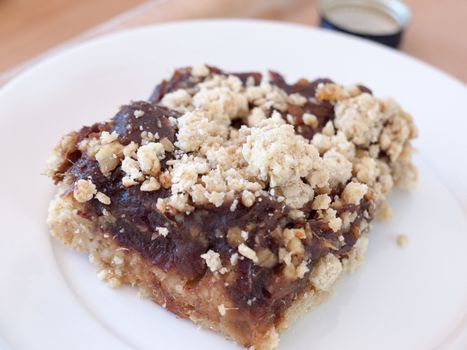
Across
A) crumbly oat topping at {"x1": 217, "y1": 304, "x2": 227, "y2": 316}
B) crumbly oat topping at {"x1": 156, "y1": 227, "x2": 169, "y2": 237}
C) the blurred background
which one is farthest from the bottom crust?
the blurred background

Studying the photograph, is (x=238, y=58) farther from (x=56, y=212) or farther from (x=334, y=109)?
(x=56, y=212)

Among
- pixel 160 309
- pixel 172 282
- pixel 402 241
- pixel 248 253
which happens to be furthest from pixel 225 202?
pixel 402 241

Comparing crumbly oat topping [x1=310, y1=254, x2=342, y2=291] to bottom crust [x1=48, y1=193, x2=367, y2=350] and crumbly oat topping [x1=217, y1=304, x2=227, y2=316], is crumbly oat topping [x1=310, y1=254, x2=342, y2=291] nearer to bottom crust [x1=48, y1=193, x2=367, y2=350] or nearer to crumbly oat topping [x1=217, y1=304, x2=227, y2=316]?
bottom crust [x1=48, y1=193, x2=367, y2=350]

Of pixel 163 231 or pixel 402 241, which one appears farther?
pixel 402 241

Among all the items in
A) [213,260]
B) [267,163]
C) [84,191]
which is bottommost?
[213,260]

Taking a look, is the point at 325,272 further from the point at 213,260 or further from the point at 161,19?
the point at 161,19

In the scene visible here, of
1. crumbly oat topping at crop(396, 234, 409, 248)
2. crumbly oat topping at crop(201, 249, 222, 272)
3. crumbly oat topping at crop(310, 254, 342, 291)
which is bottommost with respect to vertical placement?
crumbly oat topping at crop(396, 234, 409, 248)
